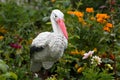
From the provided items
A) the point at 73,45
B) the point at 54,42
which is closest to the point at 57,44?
the point at 54,42

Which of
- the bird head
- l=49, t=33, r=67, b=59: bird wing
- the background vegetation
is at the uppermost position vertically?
the bird head

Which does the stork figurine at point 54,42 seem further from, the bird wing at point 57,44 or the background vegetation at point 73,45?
the background vegetation at point 73,45

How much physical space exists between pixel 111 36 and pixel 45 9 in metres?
2.08

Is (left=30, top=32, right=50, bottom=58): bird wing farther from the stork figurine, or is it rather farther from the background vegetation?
the background vegetation

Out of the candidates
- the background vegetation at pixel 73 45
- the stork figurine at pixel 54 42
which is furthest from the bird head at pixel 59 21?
the background vegetation at pixel 73 45

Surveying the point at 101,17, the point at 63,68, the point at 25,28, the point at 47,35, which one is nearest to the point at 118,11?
the point at 101,17

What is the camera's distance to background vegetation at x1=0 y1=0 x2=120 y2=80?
4.59m

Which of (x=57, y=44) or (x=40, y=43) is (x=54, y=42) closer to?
(x=57, y=44)

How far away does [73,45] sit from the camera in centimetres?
507

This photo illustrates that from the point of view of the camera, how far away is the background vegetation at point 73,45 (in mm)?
4586

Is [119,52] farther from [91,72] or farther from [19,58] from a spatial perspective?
[19,58]

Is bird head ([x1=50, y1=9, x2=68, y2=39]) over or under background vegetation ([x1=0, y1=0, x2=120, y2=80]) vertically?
over

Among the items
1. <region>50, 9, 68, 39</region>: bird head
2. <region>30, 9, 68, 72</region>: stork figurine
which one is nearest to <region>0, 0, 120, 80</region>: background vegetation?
<region>30, 9, 68, 72</region>: stork figurine

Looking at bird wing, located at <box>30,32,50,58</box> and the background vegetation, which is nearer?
bird wing, located at <box>30,32,50,58</box>
